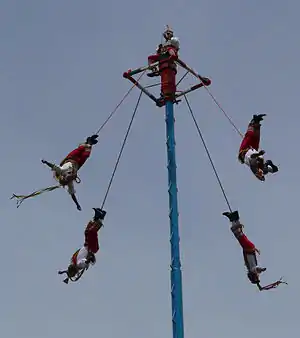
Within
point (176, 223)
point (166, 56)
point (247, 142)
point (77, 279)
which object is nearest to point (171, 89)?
point (166, 56)

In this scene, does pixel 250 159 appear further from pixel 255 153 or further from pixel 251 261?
pixel 251 261

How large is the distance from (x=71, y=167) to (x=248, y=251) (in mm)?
4011

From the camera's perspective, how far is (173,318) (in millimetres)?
12898

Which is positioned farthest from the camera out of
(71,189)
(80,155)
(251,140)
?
(80,155)

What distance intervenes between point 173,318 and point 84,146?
443 cm

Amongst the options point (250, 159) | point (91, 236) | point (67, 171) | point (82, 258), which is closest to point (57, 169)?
point (67, 171)

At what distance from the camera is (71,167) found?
15.0 m

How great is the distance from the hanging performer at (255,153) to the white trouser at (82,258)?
3733 millimetres

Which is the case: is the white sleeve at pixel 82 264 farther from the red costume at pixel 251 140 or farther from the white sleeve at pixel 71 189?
the red costume at pixel 251 140

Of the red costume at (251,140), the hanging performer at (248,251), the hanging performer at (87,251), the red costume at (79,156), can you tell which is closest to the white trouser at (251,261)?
the hanging performer at (248,251)

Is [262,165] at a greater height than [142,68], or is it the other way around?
[142,68]

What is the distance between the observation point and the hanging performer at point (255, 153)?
14.5m

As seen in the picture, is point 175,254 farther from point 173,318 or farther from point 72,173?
point 72,173

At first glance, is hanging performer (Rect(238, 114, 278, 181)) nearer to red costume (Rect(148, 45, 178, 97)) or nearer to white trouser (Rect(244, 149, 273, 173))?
white trouser (Rect(244, 149, 273, 173))
